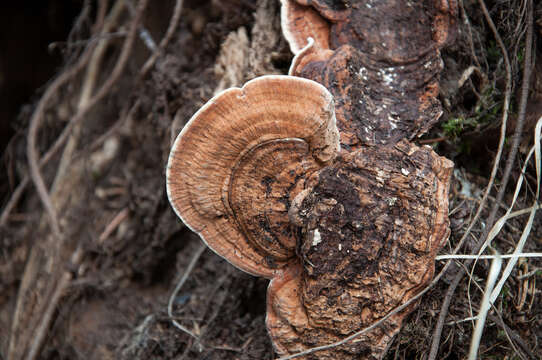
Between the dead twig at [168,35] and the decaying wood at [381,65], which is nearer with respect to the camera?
the decaying wood at [381,65]

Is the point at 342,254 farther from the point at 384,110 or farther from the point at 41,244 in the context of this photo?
the point at 41,244

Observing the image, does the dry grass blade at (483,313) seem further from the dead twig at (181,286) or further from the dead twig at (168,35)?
the dead twig at (168,35)

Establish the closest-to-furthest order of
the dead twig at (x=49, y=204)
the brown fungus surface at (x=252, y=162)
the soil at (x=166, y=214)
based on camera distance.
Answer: the brown fungus surface at (x=252, y=162), the soil at (x=166, y=214), the dead twig at (x=49, y=204)

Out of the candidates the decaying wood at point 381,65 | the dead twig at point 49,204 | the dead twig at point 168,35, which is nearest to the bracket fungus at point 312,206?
the decaying wood at point 381,65

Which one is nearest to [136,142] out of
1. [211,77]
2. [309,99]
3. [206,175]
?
[211,77]

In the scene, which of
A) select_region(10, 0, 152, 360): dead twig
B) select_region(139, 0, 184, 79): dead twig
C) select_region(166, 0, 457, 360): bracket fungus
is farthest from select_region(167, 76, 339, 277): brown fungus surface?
select_region(10, 0, 152, 360): dead twig

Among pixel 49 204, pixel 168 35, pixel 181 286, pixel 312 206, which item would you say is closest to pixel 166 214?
pixel 181 286

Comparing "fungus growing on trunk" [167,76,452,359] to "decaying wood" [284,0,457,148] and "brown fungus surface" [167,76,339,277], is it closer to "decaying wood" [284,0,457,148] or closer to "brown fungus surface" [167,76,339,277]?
"brown fungus surface" [167,76,339,277]

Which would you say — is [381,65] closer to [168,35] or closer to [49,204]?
[168,35]
